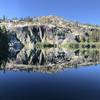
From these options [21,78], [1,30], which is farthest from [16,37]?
[21,78]

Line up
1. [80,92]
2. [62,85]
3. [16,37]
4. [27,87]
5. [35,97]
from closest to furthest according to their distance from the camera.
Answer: [35,97], [80,92], [27,87], [62,85], [16,37]

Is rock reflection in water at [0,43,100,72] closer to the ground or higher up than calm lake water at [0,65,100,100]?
higher up

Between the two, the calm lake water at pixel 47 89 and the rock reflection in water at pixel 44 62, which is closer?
the calm lake water at pixel 47 89

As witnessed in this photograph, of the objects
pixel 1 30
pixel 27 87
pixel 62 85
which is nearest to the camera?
pixel 27 87

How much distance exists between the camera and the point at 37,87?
25.7 meters

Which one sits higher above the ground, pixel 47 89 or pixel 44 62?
pixel 44 62

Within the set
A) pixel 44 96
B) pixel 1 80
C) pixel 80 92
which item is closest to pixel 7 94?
pixel 44 96

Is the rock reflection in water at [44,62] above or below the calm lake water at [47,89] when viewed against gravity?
above

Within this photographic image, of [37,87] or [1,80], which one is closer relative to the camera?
[37,87]

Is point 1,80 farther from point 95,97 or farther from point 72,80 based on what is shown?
point 95,97

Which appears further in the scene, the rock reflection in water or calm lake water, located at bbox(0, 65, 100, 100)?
the rock reflection in water

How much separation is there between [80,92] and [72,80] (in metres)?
6.41

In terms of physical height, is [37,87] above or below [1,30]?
below

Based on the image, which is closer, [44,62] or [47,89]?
[47,89]
